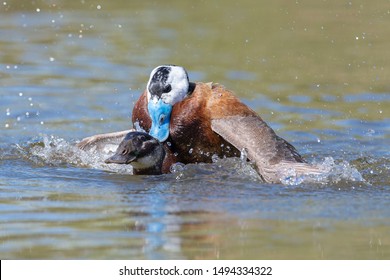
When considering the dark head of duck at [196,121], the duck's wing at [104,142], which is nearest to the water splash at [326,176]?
the dark head of duck at [196,121]

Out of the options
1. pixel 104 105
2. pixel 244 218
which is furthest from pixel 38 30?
pixel 244 218

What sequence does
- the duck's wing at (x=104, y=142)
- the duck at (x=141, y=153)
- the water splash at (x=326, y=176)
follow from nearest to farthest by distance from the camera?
the water splash at (x=326, y=176), the duck at (x=141, y=153), the duck's wing at (x=104, y=142)

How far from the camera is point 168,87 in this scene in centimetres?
877

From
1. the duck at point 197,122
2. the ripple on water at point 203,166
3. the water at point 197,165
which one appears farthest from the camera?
the duck at point 197,122

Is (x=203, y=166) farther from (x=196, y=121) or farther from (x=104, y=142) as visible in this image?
(x=104, y=142)

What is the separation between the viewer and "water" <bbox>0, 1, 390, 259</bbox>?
254 inches

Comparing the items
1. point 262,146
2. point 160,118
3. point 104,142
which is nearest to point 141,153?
point 160,118

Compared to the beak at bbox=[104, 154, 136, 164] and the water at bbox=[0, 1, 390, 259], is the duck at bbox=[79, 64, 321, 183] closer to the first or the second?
the water at bbox=[0, 1, 390, 259]

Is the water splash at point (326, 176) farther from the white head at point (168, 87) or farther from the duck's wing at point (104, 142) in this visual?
the duck's wing at point (104, 142)

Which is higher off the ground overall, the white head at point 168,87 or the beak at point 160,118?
the white head at point 168,87

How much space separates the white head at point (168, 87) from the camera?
8750 millimetres

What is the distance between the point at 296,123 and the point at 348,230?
14.9ft

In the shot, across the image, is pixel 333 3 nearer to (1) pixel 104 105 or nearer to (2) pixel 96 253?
(1) pixel 104 105

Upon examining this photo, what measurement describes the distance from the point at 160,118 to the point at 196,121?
1.03ft
